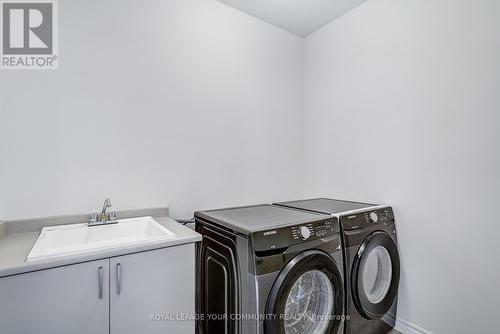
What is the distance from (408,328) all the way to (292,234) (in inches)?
53.5

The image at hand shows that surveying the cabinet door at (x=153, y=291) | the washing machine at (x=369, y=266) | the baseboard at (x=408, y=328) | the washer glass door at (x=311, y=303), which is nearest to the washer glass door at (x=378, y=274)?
the washing machine at (x=369, y=266)

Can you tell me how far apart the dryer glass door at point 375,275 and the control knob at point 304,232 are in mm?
488

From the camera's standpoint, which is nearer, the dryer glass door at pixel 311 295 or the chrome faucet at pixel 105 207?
the dryer glass door at pixel 311 295

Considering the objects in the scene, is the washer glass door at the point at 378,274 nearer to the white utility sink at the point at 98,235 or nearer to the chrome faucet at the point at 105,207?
the white utility sink at the point at 98,235

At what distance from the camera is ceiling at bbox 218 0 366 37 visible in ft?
7.52

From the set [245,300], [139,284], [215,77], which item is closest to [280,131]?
[215,77]

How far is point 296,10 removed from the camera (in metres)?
2.41

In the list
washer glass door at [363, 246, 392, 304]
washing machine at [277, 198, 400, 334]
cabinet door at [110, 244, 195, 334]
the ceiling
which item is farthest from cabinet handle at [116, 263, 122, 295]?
the ceiling

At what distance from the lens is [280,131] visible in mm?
2748

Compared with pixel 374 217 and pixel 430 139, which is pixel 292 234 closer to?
pixel 374 217

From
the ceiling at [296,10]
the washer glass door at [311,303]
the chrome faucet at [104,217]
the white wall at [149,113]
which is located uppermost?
the ceiling at [296,10]

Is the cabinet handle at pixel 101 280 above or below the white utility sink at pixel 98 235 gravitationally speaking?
below

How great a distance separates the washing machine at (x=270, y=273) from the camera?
136cm

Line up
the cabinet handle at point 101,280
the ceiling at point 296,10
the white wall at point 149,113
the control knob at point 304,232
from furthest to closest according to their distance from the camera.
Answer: the ceiling at point 296,10
the white wall at point 149,113
the control knob at point 304,232
the cabinet handle at point 101,280
